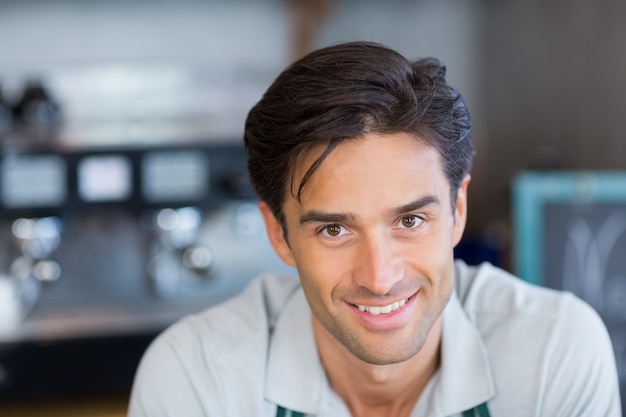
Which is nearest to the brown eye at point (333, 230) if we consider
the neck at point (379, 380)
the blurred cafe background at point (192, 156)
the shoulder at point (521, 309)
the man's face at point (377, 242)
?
the man's face at point (377, 242)

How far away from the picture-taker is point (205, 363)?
55.0 inches

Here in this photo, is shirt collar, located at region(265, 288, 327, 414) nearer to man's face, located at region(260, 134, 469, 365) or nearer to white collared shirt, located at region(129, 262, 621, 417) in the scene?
white collared shirt, located at region(129, 262, 621, 417)

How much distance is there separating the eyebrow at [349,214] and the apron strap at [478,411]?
1.07ft

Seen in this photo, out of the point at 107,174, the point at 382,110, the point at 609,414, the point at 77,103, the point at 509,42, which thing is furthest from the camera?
the point at 509,42

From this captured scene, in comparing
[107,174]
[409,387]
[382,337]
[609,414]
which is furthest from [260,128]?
[107,174]

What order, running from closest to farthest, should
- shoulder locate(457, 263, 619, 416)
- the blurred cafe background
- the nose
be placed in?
the nose
shoulder locate(457, 263, 619, 416)
the blurred cafe background

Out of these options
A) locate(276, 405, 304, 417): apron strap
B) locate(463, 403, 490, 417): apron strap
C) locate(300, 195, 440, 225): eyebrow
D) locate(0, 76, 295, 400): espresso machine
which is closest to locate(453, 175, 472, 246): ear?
locate(300, 195, 440, 225): eyebrow

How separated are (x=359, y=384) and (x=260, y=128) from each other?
42 cm

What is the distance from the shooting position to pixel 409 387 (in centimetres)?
140

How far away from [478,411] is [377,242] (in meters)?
0.33

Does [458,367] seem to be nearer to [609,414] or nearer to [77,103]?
[609,414]

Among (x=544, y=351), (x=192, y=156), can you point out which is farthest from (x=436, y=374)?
(x=192, y=156)

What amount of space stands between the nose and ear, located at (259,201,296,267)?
0.19 meters

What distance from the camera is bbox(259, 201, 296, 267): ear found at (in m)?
1.38
